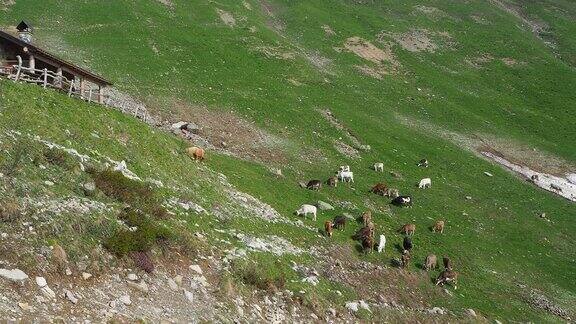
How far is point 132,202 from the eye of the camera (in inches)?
914

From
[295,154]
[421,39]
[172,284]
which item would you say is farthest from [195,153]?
[421,39]

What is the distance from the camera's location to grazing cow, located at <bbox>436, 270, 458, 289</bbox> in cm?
3265

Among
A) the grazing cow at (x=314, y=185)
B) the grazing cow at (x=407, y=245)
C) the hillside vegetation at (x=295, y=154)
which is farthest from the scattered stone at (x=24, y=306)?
the grazing cow at (x=314, y=185)

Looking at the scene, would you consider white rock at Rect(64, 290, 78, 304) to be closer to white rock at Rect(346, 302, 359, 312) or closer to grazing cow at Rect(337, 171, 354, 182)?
white rock at Rect(346, 302, 359, 312)

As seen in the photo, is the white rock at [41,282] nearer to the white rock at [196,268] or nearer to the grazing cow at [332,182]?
the white rock at [196,268]

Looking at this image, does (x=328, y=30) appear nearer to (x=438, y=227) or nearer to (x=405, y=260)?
(x=438, y=227)

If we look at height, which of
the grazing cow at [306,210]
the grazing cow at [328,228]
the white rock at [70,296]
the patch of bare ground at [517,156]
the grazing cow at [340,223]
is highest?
the white rock at [70,296]

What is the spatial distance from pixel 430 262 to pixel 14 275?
Answer: 25321mm

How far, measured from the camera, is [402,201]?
1768 inches

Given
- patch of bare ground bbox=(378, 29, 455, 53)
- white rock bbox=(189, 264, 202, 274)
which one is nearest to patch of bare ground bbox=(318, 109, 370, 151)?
white rock bbox=(189, 264, 202, 274)

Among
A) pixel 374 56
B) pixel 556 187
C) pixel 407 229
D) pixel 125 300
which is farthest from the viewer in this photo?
pixel 374 56

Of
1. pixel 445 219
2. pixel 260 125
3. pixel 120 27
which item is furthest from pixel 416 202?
pixel 120 27

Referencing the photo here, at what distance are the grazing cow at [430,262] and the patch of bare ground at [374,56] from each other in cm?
5295

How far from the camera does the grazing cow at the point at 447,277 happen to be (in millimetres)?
32647
